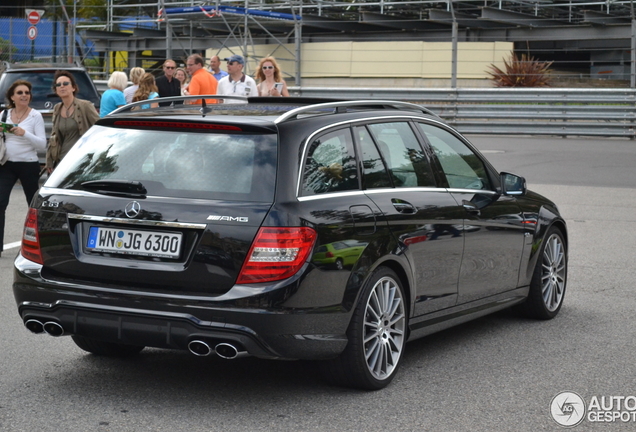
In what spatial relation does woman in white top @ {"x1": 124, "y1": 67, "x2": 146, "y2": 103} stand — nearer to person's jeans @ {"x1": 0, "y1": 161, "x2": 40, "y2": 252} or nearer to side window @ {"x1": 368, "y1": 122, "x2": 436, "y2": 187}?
person's jeans @ {"x1": 0, "y1": 161, "x2": 40, "y2": 252}

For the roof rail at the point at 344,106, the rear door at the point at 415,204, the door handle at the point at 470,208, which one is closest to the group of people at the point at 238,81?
the roof rail at the point at 344,106

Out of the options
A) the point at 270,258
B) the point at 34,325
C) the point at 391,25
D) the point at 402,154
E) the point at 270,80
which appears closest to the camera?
the point at 270,258

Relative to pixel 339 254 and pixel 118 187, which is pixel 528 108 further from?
pixel 118 187

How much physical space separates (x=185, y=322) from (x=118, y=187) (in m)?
0.80

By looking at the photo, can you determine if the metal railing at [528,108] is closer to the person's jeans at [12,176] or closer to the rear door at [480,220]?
the person's jeans at [12,176]

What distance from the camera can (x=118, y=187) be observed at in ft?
16.6

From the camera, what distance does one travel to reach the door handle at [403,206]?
548 centimetres

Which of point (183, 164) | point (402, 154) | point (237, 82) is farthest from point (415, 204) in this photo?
point (237, 82)

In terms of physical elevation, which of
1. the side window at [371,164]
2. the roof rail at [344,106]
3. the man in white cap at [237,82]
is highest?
the man in white cap at [237,82]

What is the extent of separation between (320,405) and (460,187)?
1859 mm

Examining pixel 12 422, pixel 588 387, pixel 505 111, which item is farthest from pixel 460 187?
pixel 505 111

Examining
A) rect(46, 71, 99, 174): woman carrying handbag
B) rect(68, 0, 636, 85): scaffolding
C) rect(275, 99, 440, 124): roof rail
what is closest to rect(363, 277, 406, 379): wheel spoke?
rect(275, 99, 440, 124): roof rail

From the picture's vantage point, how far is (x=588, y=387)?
17.7 feet

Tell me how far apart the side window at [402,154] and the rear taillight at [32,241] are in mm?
1849
